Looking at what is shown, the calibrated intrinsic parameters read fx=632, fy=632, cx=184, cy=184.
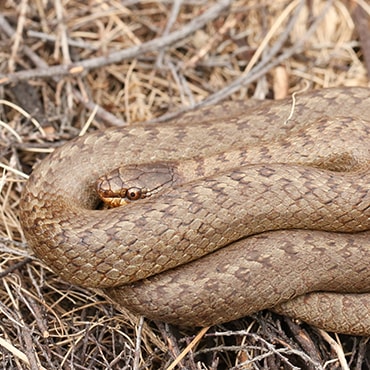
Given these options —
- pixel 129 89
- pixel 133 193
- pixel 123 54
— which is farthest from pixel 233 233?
pixel 123 54

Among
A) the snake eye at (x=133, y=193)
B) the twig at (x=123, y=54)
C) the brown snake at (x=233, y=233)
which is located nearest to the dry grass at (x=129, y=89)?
the twig at (x=123, y=54)

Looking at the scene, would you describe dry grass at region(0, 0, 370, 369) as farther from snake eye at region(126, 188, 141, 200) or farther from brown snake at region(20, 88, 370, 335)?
snake eye at region(126, 188, 141, 200)

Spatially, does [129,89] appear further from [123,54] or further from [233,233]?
[233,233]

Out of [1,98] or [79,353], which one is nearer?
[79,353]

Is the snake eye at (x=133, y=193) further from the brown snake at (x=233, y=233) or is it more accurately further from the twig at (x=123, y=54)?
the twig at (x=123, y=54)

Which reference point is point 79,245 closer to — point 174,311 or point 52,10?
point 174,311

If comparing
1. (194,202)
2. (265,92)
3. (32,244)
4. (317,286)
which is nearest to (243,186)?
(194,202)
